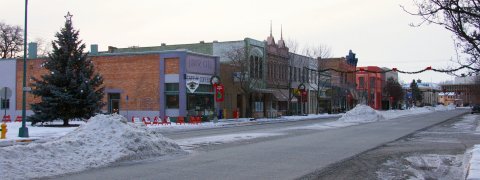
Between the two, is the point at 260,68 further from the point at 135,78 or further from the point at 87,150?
the point at 87,150

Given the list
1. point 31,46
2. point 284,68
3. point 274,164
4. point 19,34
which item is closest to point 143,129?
Answer: point 274,164

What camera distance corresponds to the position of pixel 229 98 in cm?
5028

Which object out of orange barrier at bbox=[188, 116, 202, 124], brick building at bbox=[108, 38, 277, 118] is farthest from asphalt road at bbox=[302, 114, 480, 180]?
brick building at bbox=[108, 38, 277, 118]

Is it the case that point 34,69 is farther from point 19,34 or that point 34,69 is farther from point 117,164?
point 117,164

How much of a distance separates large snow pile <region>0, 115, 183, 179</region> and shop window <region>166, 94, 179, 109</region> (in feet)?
88.8

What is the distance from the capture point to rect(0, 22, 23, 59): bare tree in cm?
7581

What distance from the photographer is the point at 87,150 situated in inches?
544

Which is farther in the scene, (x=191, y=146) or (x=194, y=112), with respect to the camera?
(x=194, y=112)

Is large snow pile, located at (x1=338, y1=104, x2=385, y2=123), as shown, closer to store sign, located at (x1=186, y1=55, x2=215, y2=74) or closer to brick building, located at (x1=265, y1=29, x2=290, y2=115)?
brick building, located at (x1=265, y1=29, x2=290, y2=115)

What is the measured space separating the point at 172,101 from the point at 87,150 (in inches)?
1176

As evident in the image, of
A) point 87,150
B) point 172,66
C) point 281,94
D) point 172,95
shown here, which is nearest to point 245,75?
point 172,66

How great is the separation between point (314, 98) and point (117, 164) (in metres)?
61.4

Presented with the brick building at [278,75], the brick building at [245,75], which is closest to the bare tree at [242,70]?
the brick building at [245,75]

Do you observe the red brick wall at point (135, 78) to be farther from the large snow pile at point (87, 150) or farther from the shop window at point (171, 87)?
the large snow pile at point (87, 150)
